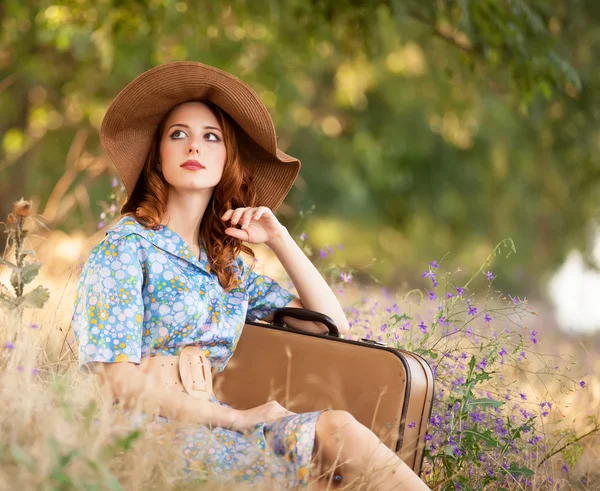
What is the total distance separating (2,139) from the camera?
9.41m

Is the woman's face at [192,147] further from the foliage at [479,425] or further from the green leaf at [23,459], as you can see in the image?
the green leaf at [23,459]

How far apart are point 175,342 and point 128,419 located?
1.40ft

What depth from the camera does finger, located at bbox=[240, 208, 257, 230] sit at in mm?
2931

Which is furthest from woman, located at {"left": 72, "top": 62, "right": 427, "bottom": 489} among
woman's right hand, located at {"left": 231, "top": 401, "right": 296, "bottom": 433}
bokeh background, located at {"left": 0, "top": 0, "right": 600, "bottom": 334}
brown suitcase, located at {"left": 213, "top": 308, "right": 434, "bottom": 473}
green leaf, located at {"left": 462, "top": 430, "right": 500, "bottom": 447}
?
bokeh background, located at {"left": 0, "top": 0, "right": 600, "bottom": 334}

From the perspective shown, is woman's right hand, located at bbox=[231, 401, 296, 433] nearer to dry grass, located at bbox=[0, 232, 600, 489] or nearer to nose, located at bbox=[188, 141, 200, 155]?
dry grass, located at bbox=[0, 232, 600, 489]

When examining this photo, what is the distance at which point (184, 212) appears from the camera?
2.93 metres

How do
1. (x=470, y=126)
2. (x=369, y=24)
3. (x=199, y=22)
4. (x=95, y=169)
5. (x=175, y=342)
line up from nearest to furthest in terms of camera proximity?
(x=175, y=342), (x=369, y=24), (x=199, y=22), (x=95, y=169), (x=470, y=126)

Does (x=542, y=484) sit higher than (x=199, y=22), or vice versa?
(x=199, y=22)

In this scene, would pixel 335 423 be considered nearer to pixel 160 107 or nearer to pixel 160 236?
Result: pixel 160 236

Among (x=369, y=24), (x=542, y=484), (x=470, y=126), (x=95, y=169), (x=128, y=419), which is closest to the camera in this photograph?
(x=128, y=419)

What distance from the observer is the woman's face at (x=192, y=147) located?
9.33ft

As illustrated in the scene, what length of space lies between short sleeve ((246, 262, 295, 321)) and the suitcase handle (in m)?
0.04

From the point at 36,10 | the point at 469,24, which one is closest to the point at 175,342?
the point at 469,24

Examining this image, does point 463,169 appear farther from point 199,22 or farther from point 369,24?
point 369,24
